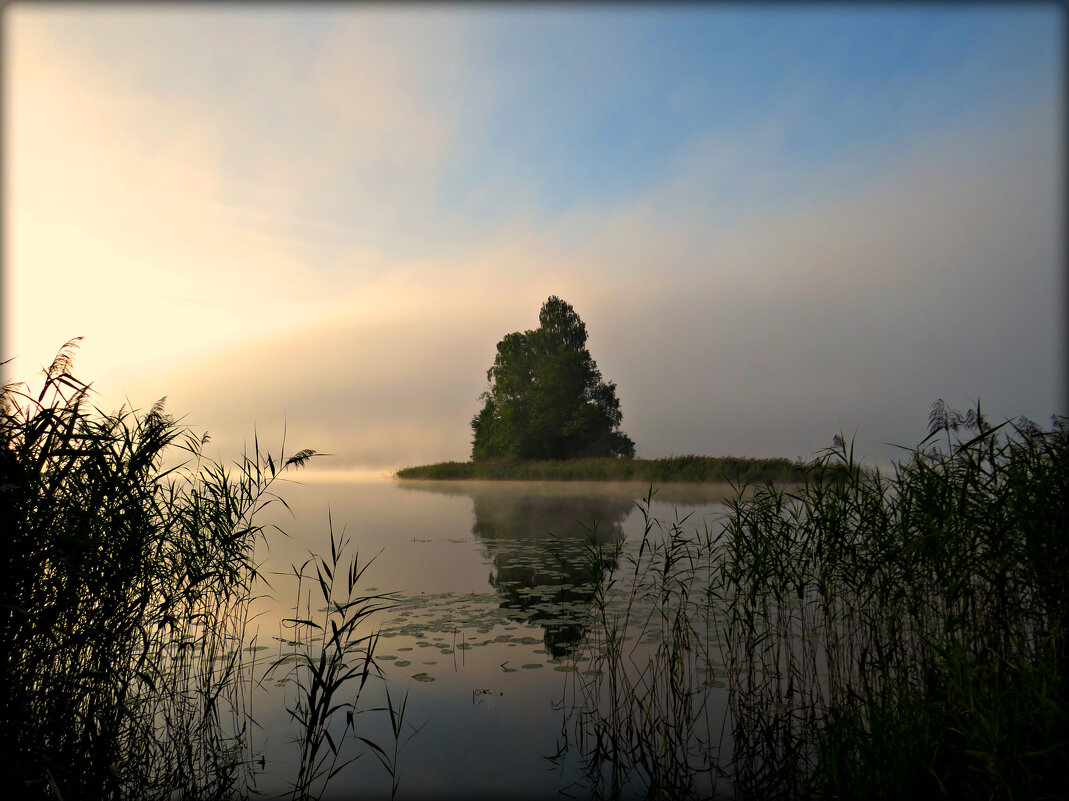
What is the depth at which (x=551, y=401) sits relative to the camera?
3819 centimetres

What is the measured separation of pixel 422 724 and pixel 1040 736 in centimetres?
459

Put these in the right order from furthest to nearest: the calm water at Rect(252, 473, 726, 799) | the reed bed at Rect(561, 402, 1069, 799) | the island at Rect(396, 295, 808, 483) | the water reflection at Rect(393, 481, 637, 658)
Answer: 1. the island at Rect(396, 295, 808, 483)
2. the water reflection at Rect(393, 481, 637, 658)
3. the calm water at Rect(252, 473, 726, 799)
4. the reed bed at Rect(561, 402, 1069, 799)

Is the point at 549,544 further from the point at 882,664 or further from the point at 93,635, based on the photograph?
the point at 93,635

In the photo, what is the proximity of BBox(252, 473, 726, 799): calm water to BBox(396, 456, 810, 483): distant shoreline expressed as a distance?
426 inches

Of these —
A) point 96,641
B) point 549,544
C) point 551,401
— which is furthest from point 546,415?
point 96,641

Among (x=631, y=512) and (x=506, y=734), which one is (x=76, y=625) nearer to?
(x=506, y=734)

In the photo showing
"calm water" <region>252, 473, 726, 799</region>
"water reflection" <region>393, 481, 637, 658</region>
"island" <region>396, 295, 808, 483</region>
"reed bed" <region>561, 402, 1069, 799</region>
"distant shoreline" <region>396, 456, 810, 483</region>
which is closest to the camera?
"reed bed" <region>561, 402, 1069, 799</region>

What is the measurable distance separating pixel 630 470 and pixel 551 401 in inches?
381

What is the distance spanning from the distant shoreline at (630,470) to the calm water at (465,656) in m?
10.8

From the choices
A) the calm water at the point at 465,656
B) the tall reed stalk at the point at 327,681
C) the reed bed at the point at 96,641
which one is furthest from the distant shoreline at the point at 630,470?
the reed bed at the point at 96,641

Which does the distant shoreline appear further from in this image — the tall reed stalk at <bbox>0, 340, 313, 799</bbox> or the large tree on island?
the tall reed stalk at <bbox>0, 340, 313, 799</bbox>

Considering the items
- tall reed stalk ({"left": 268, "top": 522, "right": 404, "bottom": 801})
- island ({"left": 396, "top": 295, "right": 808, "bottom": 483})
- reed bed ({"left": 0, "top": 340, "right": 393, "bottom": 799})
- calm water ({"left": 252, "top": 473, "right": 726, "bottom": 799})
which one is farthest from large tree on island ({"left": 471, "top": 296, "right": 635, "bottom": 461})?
reed bed ({"left": 0, "top": 340, "right": 393, "bottom": 799})

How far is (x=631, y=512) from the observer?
20.3 m

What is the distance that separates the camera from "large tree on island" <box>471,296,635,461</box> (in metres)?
38.3
